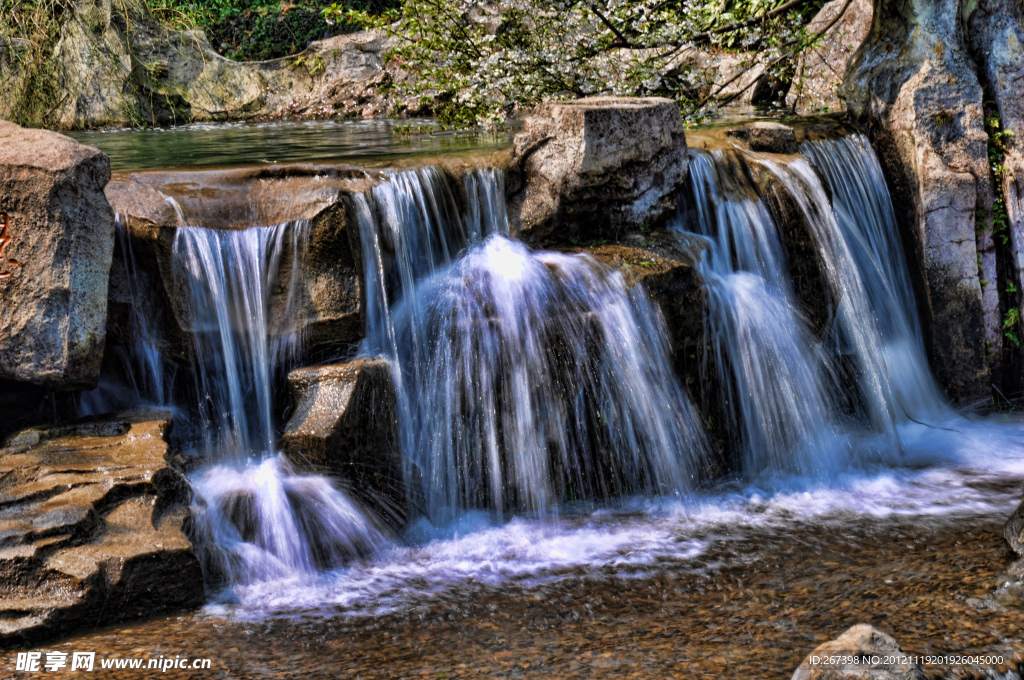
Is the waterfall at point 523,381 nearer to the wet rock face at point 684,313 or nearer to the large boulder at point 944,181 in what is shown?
the wet rock face at point 684,313

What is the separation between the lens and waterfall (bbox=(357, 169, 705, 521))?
17.0 ft

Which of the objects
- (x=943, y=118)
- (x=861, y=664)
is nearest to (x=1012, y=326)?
(x=943, y=118)

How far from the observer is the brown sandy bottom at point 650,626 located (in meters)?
3.40

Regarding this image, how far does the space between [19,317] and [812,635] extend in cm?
390

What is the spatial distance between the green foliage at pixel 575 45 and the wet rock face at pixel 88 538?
4.77 m

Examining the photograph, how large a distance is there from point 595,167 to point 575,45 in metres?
2.24

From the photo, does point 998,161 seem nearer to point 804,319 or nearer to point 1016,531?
point 804,319

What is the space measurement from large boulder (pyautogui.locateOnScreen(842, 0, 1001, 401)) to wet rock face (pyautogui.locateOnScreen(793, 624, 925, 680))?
14.9 feet

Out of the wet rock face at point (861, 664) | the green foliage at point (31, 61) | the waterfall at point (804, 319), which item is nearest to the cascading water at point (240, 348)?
the wet rock face at point (861, 664)

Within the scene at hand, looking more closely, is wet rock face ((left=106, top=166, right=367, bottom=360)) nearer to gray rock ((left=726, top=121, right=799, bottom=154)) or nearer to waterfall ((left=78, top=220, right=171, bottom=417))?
waterfall ((left=78, top=220, right=171, bottom=417))

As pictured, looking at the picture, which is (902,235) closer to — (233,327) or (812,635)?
(812,635)

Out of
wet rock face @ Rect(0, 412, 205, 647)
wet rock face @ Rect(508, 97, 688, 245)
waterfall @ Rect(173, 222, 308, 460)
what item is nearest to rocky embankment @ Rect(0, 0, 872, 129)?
wet rock face @ Rect(508, 97, 688, 245)

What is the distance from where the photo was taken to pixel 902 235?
Answer: 7.17 metres

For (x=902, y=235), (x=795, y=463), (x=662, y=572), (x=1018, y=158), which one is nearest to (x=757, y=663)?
(x=662, y=572)
